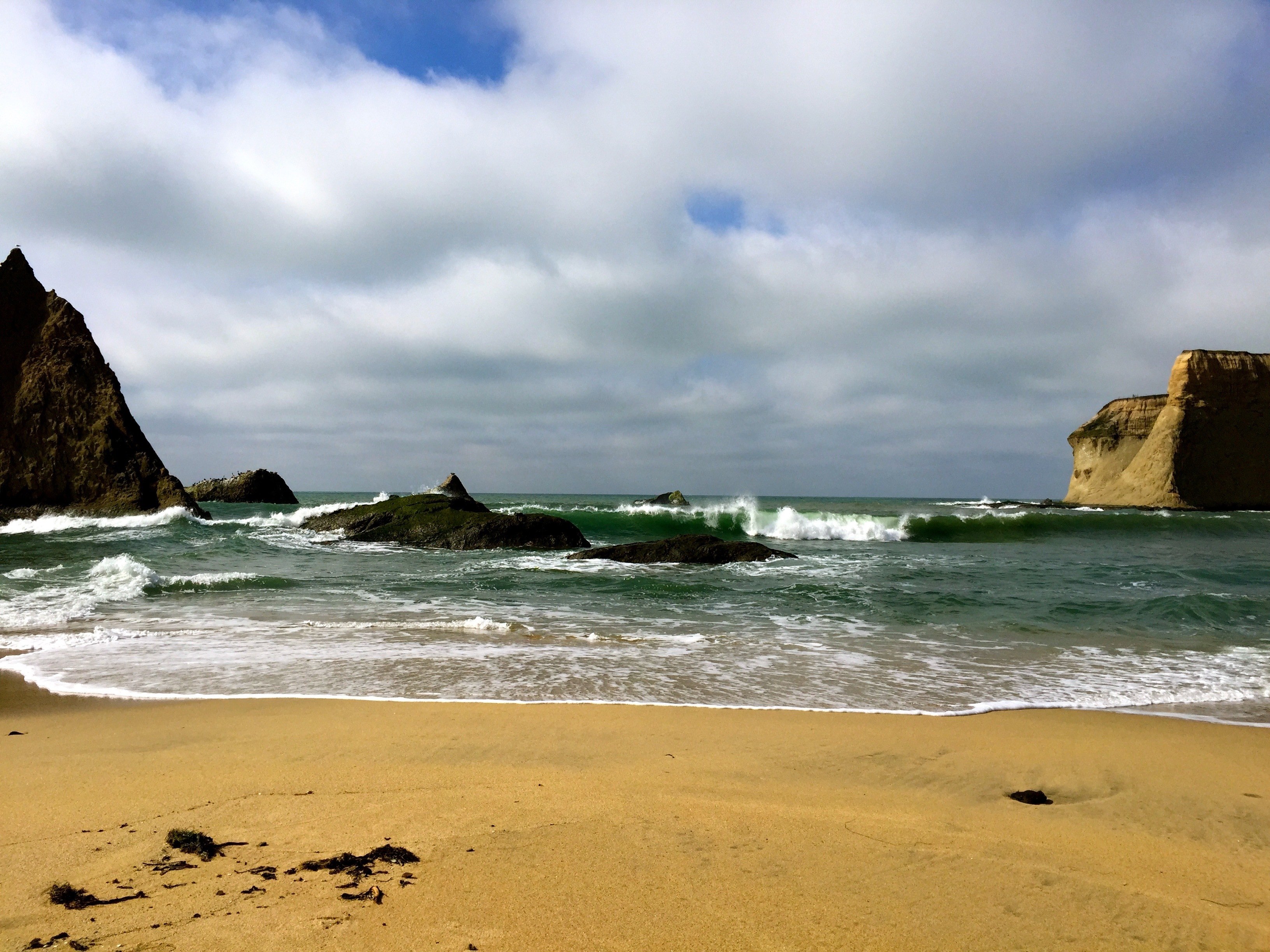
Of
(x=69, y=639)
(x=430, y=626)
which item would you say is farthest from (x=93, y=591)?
(x=430, y=626)

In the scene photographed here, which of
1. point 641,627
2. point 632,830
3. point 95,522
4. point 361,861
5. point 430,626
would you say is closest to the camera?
point 361,861

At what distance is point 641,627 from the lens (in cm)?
912

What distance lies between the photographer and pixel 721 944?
2162mm

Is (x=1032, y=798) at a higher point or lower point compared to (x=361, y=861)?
lower

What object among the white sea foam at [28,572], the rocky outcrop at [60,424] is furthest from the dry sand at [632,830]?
the rocky outcrop at [60,424]

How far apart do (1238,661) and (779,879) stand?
25.1 feet

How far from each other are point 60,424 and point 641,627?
26.4 metres

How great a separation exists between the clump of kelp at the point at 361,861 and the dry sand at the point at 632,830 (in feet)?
0.18

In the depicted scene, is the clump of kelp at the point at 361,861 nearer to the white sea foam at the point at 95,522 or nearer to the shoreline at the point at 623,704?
the shoreline at the point at 623,704

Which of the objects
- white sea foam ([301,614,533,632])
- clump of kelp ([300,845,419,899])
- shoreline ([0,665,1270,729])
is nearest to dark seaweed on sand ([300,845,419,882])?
clump of kelp ([300,845,419,899])

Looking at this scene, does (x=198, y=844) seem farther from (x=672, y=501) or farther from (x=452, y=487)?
(x=672, y=501)

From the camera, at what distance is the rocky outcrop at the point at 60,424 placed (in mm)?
25125

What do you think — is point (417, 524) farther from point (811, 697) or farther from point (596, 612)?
point (811, 697)

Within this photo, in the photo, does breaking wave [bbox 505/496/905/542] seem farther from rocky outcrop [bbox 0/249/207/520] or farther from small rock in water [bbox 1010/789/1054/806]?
small rock in water [bbox 1010/789/1054/806]
